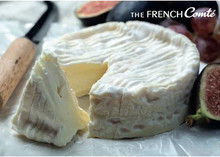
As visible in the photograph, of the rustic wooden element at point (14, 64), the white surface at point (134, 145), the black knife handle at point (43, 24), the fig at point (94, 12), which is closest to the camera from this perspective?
the white surface at point (134, 145)

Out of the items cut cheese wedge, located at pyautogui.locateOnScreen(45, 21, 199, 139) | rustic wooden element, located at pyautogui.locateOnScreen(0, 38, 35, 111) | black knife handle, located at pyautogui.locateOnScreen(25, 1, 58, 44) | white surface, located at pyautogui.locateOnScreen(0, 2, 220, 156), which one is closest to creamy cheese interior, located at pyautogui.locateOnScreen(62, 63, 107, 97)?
cut cheese wedge, located at pyautogui.locateOnScreen(45, 21, 199, 139)

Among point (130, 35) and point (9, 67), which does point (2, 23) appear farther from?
point (130, 35)

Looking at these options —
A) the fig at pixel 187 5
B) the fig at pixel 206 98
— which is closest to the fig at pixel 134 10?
the fig at pixel 187 5

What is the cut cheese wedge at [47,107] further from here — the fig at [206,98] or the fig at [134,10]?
the fig at [134,10]

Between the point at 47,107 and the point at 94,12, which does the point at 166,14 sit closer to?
the point at 94,12

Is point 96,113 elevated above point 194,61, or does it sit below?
below

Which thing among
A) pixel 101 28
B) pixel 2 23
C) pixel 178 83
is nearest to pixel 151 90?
pixel 178 83

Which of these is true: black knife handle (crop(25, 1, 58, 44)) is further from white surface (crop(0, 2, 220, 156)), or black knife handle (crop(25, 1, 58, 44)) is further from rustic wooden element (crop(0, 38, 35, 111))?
white surface (crop(0, 2, 220, 156))

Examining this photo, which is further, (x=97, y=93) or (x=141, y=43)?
(x=141, y=43)
